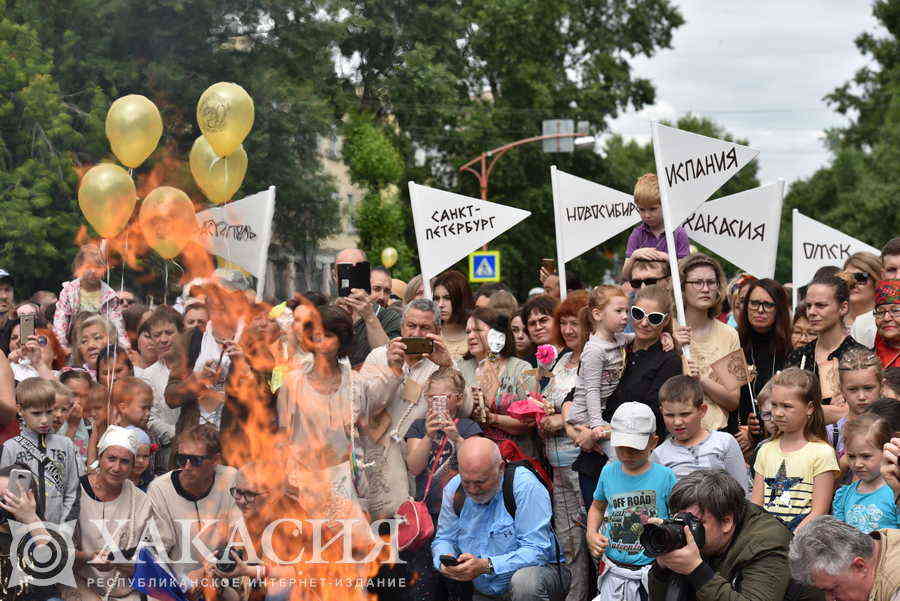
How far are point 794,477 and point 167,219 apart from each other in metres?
4.86

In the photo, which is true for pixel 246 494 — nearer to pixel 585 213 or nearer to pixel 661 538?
pixel 661 538

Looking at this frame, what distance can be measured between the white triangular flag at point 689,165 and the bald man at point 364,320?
2.02 metres

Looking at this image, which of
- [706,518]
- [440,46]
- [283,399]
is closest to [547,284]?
[283,399]

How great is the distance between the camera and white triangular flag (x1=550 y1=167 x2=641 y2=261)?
9.62m

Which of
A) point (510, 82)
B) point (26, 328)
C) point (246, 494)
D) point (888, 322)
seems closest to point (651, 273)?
point (888, 322)

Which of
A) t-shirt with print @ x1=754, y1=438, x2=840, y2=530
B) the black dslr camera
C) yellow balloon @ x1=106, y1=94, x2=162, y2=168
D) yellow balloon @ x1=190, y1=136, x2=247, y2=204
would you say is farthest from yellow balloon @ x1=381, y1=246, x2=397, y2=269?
the black dslr camera

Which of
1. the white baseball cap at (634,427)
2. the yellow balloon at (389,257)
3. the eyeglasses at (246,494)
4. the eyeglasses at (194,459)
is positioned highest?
the white baseball cap at (634,427)

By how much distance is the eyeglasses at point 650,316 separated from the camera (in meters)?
6.77

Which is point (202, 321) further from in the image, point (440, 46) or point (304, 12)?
point (440, 46)

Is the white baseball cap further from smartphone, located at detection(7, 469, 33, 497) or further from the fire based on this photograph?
smartphone, located at detection(7, 469, 33, 497)

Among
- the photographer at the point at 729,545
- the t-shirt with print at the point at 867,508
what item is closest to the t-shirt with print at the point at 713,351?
the t-shirt with print at the point at 867,508

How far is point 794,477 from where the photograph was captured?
19.6 ft

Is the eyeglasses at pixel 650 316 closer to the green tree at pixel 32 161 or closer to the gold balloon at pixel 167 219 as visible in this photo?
the gold balloon at pixel 167 219

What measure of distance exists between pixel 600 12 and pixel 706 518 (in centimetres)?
3559
